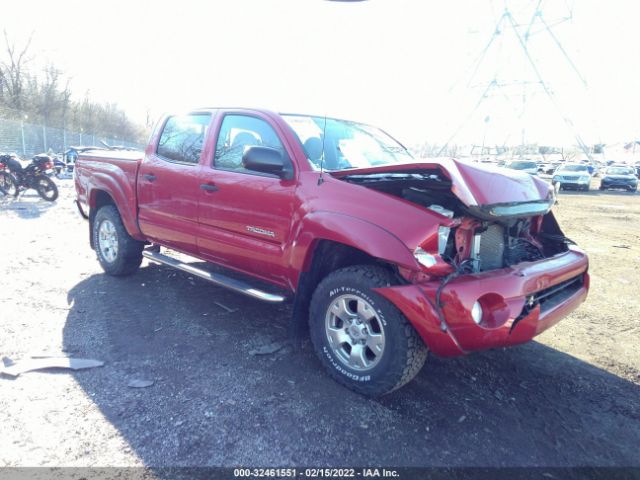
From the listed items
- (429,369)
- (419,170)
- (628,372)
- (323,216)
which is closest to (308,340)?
(429,369)

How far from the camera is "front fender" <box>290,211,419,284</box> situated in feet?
8.76

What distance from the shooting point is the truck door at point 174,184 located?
412 centimetres

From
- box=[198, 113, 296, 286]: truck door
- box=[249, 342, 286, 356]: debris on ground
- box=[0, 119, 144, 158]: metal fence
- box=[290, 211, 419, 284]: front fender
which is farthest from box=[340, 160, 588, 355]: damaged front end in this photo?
box=[0, 119, 144, 158]: metal fence

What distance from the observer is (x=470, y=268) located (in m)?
2.92

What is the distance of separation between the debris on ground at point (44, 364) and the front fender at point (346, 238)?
65.8 inches

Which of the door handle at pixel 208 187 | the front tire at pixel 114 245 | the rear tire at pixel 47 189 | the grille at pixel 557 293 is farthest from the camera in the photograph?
the rear tire at pixel 47 189

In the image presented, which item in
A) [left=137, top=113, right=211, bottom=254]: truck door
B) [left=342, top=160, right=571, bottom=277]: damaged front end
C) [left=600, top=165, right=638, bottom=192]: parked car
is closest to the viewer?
[left=342, top=160, right=571, bottom=277]: damaged front end

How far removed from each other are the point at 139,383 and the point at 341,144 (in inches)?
94.1

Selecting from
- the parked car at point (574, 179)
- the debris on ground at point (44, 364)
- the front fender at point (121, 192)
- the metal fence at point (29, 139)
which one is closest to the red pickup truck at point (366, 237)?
the front fender at point (121, 192)

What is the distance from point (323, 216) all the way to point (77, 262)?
444 cm

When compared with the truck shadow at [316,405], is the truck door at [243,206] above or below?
above

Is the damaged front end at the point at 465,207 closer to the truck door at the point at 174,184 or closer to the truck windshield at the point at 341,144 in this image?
the truck windshield at the point at 341,144

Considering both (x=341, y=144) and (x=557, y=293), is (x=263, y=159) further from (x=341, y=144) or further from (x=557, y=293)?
(x=557, y=293)

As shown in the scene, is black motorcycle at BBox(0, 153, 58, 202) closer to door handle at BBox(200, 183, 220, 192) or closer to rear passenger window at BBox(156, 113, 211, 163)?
rear passenger window at BBox(156, 113, 211, 163)
